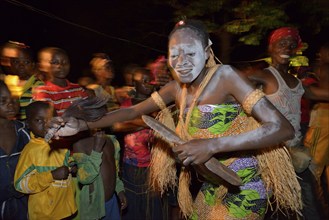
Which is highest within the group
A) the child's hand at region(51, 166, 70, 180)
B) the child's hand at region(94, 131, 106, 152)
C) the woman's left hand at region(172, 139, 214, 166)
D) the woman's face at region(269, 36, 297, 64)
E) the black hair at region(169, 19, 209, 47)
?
the black hair at region(169, 19, 209, 47)

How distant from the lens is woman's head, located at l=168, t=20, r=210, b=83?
2422mm

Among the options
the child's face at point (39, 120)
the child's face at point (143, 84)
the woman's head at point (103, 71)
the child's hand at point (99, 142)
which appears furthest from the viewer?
the woman's head at point (103, 71)

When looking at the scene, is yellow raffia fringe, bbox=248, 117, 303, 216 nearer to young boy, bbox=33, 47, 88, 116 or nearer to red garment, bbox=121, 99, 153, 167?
red garment, bbox=121, 99, 153, 167

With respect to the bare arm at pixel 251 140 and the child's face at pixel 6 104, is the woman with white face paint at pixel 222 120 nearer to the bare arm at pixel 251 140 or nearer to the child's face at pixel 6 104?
the bare arm at pixel 251 140

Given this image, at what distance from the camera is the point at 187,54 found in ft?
7.97

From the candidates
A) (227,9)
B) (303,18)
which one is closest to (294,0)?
(303,18)

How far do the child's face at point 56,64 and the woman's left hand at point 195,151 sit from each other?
2463 mm

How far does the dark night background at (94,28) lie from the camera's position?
445 inches

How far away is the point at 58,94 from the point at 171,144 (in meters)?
1.85

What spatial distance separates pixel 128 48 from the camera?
11.5 meters

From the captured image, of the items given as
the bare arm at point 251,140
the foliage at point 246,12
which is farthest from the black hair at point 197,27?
the foliage at point 246,12

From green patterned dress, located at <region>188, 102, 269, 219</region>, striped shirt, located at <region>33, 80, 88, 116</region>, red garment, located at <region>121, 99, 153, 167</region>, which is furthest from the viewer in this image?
red garment, located at <region>121, 99, 153, 167</region>

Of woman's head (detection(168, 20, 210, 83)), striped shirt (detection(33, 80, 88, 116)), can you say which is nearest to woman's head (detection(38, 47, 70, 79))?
striped shirt (detection(33, 80, 88, 116))

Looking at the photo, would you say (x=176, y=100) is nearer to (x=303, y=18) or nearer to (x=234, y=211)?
(x=234, y=211)
